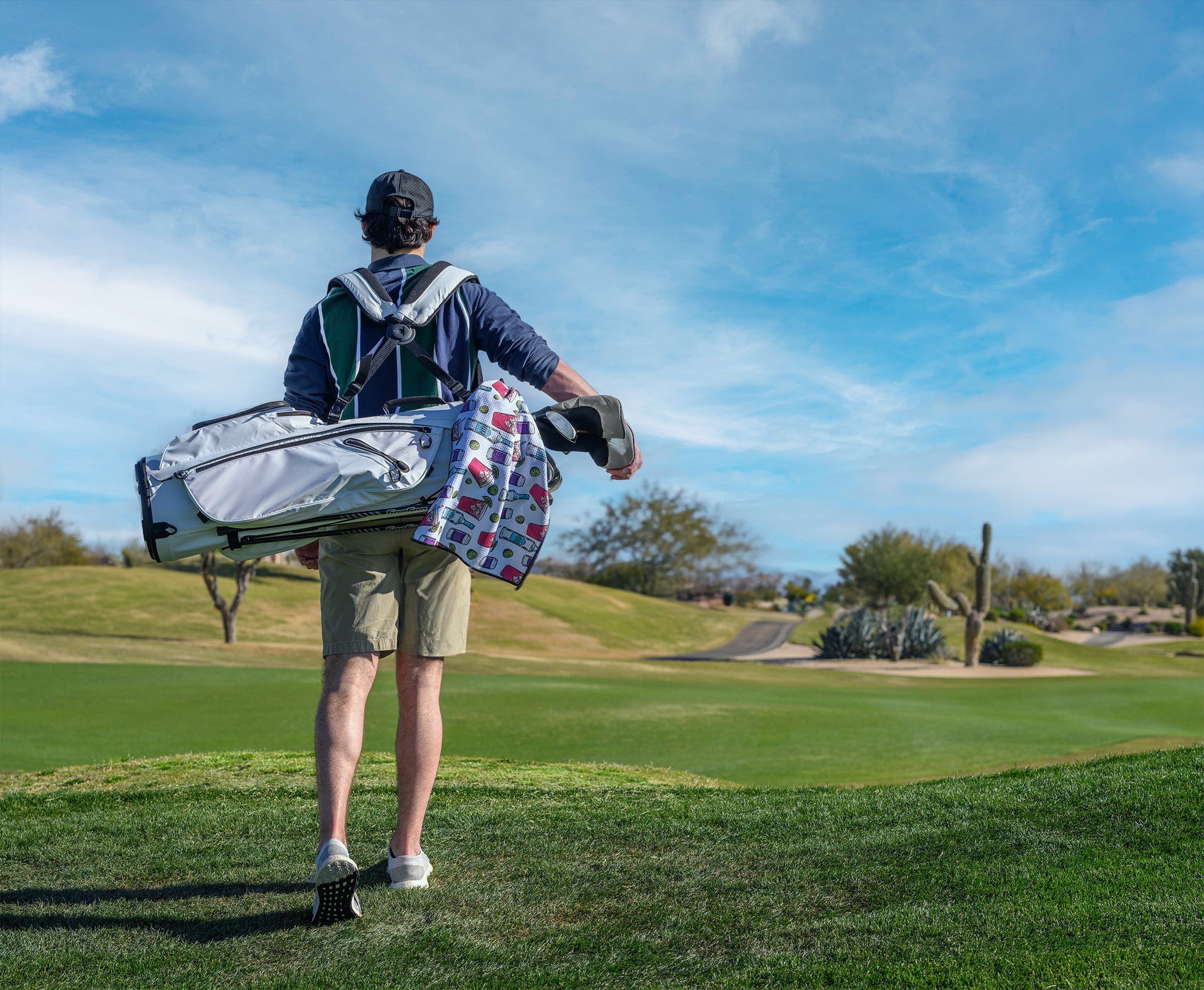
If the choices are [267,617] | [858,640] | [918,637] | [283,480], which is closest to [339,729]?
[283,480]

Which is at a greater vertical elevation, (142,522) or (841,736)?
(142,522)

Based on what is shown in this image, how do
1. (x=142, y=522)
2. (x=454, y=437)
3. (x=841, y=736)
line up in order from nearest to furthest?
1. (x=142, y=522)
2. (x=454, y=437)
3. (x=841, y=736)

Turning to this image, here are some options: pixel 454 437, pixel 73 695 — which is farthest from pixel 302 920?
pixel 73 695

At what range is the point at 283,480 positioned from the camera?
248cm

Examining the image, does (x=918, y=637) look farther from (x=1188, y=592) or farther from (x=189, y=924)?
(x=1188, y=592)

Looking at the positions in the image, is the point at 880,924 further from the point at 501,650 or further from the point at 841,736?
the point at 501,650

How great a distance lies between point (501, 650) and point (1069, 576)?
5577 centimetres

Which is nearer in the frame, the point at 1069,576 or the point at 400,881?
the point at 400,881

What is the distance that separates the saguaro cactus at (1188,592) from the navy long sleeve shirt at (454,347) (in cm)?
5135

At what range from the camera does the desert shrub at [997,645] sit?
27.9 meters

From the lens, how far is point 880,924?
7.35 ft

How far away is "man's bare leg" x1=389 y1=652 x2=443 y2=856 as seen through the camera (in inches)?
111

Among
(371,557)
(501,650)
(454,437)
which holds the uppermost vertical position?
(454,437)

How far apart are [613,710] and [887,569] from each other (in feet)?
90.4
